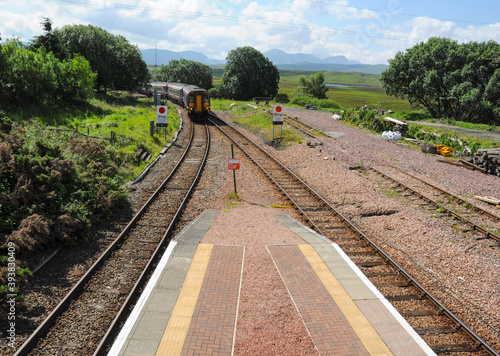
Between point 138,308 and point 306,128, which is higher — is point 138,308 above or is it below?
below

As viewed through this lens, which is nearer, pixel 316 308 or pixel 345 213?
pixel 316 308

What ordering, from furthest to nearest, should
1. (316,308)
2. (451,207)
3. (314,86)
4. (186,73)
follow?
(186,73), (314,86), (451,207), (316,308)

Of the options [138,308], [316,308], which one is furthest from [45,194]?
[316,308]

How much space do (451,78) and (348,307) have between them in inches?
1378

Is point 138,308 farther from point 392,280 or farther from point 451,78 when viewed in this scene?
point 451,78

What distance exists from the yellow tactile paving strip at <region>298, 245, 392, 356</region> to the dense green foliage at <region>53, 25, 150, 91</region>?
43.1 m

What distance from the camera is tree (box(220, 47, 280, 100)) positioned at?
63.6 metres

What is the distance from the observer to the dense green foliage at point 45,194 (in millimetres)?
8789

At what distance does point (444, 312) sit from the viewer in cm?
709

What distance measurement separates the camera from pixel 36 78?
1013 inches

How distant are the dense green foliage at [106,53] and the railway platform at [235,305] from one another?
137 feet

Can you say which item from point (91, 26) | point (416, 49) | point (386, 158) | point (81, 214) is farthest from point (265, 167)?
point (91, 26)

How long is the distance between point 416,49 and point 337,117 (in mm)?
12346

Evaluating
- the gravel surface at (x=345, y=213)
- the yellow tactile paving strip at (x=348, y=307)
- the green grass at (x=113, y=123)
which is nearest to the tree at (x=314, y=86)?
the green grass at (x=113, y=123)
